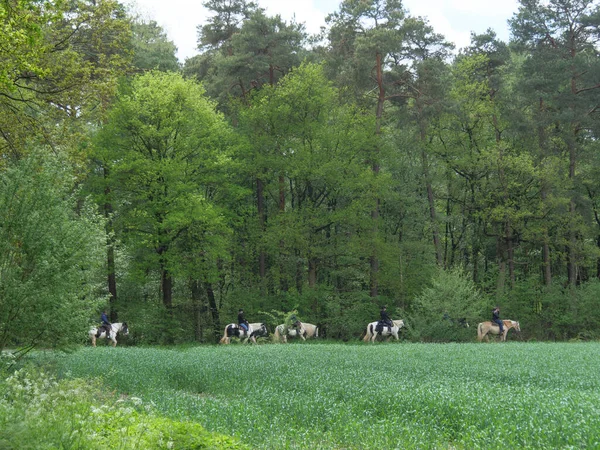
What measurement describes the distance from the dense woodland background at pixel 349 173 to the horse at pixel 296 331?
39.5 inches

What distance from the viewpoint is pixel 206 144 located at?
33344 millimetres

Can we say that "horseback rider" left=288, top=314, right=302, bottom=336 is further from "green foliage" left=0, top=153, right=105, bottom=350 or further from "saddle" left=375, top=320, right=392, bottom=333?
"green foliage" left=0, top=153, right=105, bottom=350

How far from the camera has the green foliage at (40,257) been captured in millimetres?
12969

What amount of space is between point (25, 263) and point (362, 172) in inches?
979

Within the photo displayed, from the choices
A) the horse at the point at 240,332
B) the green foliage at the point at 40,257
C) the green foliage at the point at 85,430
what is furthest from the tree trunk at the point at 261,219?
the green foliage at the point at 85,430

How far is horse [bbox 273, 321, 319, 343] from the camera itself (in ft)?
105

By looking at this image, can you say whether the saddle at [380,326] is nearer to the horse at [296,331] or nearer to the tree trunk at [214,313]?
the horse at [296,331]

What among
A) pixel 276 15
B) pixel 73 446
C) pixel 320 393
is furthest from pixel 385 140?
pixel 73 446

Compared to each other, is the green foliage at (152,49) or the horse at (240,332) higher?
the green foliage at (152,49)

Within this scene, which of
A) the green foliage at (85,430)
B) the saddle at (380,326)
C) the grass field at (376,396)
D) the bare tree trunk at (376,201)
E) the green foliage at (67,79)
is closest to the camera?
the green foliage at (85,430)

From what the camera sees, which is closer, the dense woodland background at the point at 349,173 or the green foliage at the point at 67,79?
the green foliage at the point at 67,79

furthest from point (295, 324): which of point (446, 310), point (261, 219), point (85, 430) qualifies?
point (85, 430)

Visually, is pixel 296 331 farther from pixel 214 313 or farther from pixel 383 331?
pixel 214 313

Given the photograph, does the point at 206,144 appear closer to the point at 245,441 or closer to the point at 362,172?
the point at 362,172
